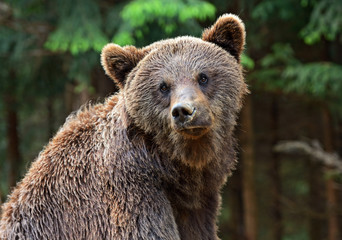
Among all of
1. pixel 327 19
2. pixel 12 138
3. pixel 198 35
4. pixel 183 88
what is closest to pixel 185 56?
pixel 183 88

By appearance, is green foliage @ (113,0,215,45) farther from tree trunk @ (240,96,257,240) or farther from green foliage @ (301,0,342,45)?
tree trunk @ (240,96,257,240)

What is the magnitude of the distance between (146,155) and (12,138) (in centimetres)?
1185

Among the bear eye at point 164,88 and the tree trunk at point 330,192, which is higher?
the bear eye at point 164,88

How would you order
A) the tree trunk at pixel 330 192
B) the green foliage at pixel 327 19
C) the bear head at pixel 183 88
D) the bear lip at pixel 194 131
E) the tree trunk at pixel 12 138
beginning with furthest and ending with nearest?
the tree trunk at pixel 12 138, the tree trunk at pixel 330 192, the green foliage at pixel 327 19, the bear head at pixel 183 88, the bear lip at pixel 194 131

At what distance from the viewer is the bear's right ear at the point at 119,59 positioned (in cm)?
410

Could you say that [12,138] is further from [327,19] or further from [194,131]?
[194,131]

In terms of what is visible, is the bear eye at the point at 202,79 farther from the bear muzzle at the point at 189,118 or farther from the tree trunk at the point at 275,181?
the tree trunk at the point at 275,181

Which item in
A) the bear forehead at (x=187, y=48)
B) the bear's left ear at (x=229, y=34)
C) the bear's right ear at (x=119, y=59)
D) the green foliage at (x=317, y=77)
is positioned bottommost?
the bear's right ear at (x=119, y=59)

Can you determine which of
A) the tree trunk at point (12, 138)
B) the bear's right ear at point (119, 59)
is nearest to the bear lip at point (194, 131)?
the bear's right ear at point (119, 59)

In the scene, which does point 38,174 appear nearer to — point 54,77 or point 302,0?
point 302,0

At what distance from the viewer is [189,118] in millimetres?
3502

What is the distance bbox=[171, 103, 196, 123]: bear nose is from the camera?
3473mm

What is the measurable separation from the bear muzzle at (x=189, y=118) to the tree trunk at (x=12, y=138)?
10.9 meters

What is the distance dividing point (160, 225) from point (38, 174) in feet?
3.53
